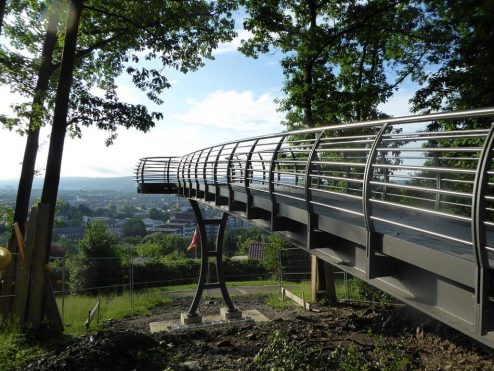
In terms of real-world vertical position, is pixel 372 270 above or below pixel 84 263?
above

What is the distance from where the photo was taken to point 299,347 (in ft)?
29.9

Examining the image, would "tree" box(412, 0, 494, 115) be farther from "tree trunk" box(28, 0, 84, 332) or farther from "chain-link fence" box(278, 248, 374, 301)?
"tree trunk" box(28, 0, 84, 332)

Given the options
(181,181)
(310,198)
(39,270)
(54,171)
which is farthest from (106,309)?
(310,198)

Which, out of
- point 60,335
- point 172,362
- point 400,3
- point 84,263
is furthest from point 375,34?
point 84,263

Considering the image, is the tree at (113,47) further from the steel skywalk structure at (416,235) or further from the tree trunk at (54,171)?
the steel skywalk structure at (416,235)

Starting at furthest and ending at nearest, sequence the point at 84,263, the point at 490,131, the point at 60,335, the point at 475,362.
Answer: the point at 84,263 < the point at 60,335 < the point at 475,362 < the point at 490,131

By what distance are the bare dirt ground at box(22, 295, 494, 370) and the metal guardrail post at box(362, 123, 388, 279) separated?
4.04 metres

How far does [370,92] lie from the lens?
1520 cm

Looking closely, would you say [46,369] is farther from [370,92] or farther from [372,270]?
[370,92]

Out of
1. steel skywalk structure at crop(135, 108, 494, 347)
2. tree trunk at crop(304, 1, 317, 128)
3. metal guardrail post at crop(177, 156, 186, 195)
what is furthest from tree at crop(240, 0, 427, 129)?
steel skywalk structure at crop(135, 108, 494, 347)

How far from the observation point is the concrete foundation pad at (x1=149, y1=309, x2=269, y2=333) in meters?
14.0

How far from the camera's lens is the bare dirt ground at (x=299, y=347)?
7906 millimetres

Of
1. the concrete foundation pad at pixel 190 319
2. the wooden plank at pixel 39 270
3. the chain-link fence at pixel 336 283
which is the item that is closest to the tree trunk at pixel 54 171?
the wooden plank at pixel 39 270

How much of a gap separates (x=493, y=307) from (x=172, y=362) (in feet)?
24.8
